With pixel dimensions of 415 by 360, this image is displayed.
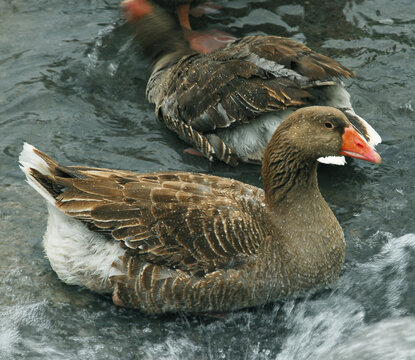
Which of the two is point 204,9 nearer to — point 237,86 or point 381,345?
point 237,86

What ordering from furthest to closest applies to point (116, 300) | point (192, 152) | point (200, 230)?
1. point (192, 152)
2. point (116, 300)
3. point (200, 230)

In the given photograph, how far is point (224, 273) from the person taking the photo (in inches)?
223

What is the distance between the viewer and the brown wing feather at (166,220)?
5629mm

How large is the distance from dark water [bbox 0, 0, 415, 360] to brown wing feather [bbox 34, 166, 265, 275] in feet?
1.88

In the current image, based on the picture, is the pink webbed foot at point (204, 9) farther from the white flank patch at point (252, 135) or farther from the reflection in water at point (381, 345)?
the reflection in water at point (381, 345)

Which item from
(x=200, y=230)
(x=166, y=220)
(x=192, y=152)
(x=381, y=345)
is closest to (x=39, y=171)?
(x=166, y=220)

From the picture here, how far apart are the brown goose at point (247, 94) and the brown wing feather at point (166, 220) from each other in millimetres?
1945

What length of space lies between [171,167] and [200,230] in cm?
224

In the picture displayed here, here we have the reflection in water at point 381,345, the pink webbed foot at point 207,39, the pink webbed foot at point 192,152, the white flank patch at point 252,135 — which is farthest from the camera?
the pink webbed foot at point 207,39

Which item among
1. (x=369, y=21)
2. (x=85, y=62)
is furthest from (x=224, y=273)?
(x=369, y=21)

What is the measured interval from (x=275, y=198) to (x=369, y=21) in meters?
5.01

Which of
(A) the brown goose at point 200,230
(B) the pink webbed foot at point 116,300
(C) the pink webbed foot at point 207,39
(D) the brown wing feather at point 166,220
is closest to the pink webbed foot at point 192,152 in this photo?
(C) the pink webbed foot at point 207,39

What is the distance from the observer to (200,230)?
5.62m

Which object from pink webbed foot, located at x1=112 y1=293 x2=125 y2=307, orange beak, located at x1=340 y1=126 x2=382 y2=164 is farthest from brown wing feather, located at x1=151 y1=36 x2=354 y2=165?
pink webbed foot, located at x1=112 y1=293 x2=125 y2=307
